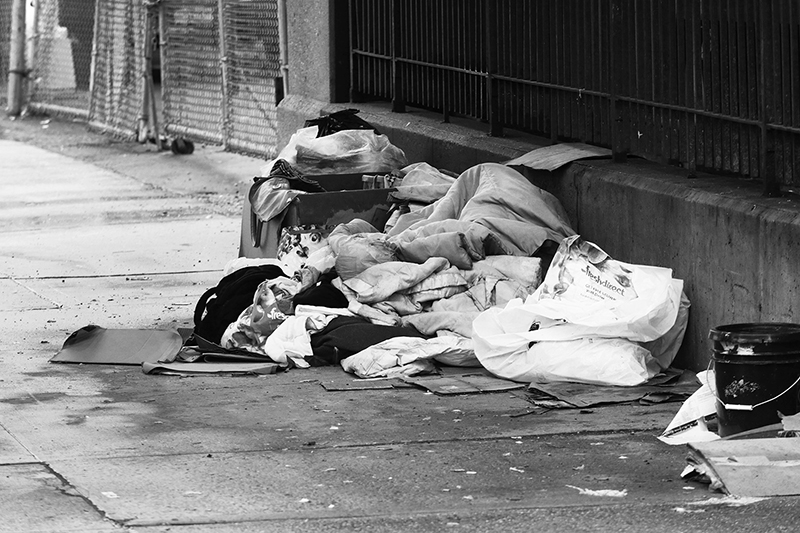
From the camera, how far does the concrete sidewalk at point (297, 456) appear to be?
15.4 feet

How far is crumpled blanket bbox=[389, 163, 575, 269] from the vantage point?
7477 millimetres

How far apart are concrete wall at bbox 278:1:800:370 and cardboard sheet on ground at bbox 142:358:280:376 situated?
74.0 inches

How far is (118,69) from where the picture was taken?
58.7ft

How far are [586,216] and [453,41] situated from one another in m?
2.31

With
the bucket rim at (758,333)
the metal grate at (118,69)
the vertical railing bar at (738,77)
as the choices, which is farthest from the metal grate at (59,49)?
the bucket rim at (758,333)

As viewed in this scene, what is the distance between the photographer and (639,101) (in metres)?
7.44

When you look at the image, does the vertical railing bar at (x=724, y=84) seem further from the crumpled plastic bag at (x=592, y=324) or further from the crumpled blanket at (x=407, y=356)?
the crumpled blanket at (x=407, y=356)

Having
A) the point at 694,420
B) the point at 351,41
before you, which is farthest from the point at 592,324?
the point at 351,41

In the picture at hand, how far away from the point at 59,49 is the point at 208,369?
1463 centimetres

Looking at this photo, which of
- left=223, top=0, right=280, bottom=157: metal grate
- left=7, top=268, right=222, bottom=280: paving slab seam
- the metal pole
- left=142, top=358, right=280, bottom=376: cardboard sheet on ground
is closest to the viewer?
left=142, top=358, right=280, bottom=376: cardboard sheet on ground

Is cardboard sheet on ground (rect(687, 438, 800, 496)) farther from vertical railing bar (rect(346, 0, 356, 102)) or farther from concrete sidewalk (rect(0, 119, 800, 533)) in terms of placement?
vertical railing bar (rect(346, 0, 356, 102))

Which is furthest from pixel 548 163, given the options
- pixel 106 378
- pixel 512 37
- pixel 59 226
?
pixel 59 226

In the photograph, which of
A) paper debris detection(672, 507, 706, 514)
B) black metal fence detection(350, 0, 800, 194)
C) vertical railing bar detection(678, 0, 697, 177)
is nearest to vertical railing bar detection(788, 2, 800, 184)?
black metal fence detection(350, 0, 800, 194)

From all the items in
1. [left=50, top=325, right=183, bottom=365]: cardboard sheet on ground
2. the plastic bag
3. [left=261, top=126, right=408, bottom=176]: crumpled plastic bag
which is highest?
the plastic bag
